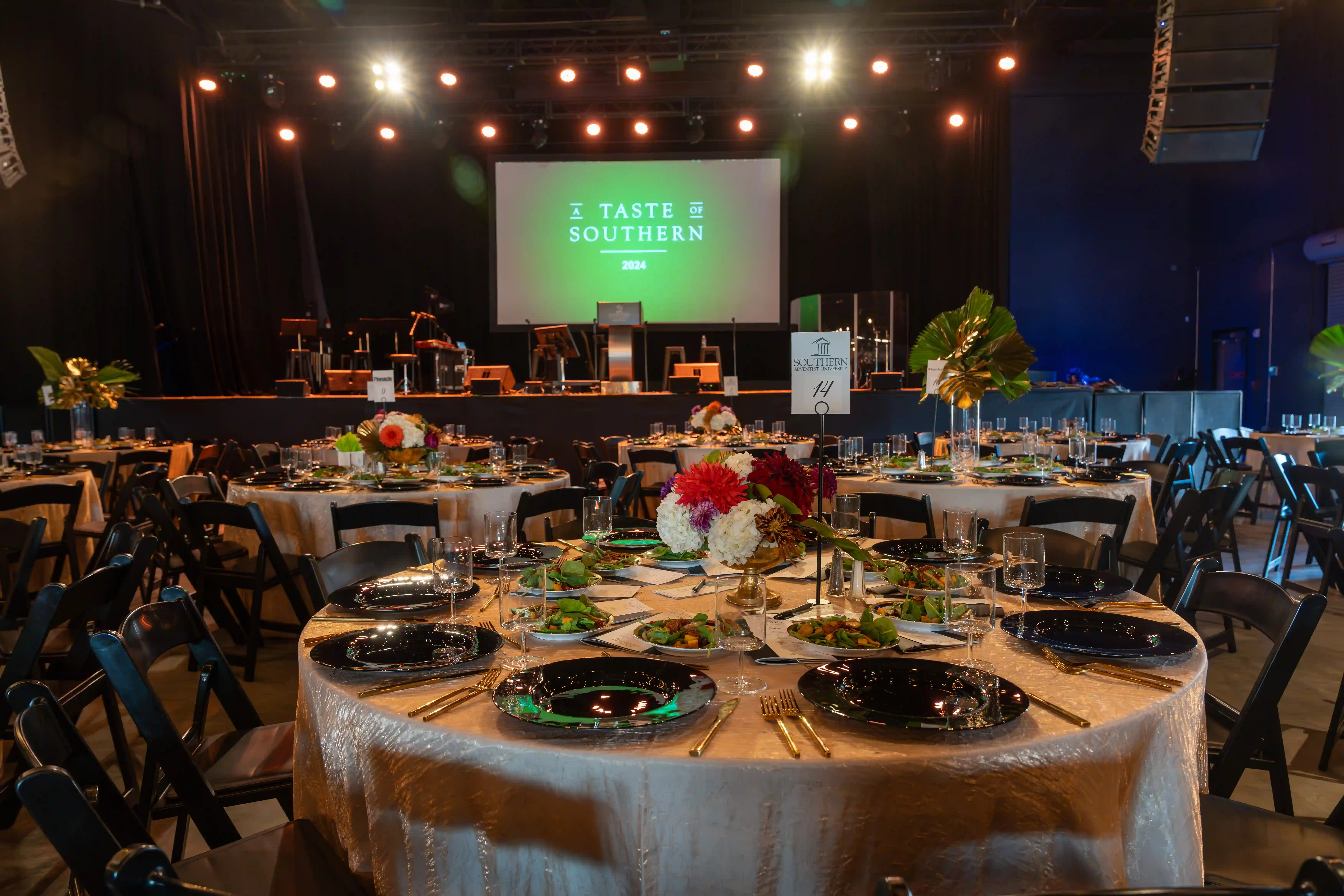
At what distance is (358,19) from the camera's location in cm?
970

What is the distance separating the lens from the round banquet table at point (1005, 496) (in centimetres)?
417

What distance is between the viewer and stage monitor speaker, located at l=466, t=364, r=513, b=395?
29.0ft

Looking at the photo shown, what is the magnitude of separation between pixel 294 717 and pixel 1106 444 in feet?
20.7

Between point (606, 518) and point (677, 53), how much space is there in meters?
8.87

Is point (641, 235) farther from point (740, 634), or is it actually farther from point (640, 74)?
point (740, 634)

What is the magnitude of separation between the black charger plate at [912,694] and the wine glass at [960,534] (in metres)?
0.64

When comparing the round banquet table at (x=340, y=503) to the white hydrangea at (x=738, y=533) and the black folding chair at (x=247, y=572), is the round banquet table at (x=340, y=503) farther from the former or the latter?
the white hydrangea at (x=738, y=533)

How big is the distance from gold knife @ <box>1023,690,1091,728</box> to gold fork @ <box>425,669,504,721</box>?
90 cm

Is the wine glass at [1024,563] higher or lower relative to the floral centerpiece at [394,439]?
lower

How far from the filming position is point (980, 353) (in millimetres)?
4855

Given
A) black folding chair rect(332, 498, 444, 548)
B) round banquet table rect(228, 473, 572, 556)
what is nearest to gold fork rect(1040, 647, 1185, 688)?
black folding chair rect(332, 498, 444, 548)

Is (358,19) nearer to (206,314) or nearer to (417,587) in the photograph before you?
(206,314)

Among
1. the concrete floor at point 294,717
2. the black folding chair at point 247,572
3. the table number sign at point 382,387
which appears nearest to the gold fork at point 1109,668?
the concrete floor at point 294,717

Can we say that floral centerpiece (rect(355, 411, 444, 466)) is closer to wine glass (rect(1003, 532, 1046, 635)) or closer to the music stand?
wine glass (rect(1003, 532, 1046, 635))
